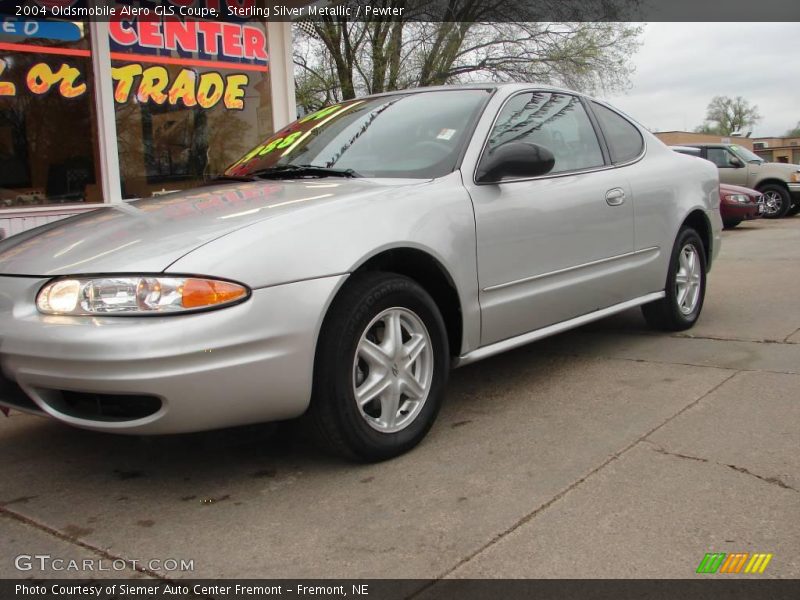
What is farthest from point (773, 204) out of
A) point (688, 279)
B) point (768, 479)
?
point (768, 479)

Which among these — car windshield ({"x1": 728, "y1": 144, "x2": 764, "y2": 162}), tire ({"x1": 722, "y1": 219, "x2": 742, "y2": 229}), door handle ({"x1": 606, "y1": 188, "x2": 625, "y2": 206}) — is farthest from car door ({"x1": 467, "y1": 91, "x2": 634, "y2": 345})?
car windshield ({"x1": 728, "y1": 144, "x2": 764, "y2": 162})

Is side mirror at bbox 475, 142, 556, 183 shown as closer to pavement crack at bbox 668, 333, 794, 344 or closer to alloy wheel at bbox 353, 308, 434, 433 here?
alloy wheel at bbox 353, 308, 434, 433

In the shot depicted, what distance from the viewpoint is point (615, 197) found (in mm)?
4410

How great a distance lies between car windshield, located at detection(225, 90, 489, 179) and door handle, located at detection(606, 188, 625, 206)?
919 millimetres

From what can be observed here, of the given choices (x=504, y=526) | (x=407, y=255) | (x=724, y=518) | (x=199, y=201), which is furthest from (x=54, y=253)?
(x=724, y=518)

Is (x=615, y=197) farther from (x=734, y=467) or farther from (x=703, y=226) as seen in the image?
(x=734, y=467)

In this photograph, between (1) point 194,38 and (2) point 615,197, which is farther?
(1) point 194,38

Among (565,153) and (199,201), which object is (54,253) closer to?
(199,201)

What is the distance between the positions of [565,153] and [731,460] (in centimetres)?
193

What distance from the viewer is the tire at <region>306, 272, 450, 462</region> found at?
2.87 m

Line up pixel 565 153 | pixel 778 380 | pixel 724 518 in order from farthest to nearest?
1. pixel 565 153
2. pixel 778 380
3. pixel 724 518

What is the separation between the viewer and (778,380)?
4.00 m

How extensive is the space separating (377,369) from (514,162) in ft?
3.89

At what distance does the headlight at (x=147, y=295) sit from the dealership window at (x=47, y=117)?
5.78m
